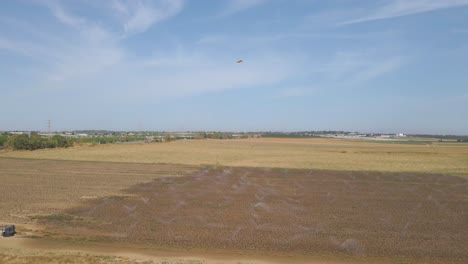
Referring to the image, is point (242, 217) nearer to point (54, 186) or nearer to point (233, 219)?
point (233, 219)

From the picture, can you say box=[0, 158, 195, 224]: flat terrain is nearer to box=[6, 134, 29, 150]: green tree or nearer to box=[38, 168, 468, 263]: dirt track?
box=[38, 168, 468, 263]: dirt track

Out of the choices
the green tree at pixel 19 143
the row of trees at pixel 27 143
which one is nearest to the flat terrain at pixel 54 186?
the green tree at pixel 19 143

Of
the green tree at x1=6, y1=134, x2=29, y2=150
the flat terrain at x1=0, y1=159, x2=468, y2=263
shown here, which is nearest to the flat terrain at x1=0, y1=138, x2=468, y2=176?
the green tree at x1=6, y1=134, x2=29, y2=150

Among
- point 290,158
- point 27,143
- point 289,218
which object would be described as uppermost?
point 27,143

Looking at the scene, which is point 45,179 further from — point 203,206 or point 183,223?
point 183,223

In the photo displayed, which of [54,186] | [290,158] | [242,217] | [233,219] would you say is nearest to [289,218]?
[242,217]

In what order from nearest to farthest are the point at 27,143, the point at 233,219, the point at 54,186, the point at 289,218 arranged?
the point at 233,219 < the point at 289,218 < the point at 54,186 < the point at 27,143

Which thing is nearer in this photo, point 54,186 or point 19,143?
point 54,186

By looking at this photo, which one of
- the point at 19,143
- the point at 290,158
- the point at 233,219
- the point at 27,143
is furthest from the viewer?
the point at 27,143

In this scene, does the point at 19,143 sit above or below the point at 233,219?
above

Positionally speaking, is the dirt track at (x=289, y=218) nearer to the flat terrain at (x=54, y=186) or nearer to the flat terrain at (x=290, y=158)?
the flat terrain at (x=54, y=186)
